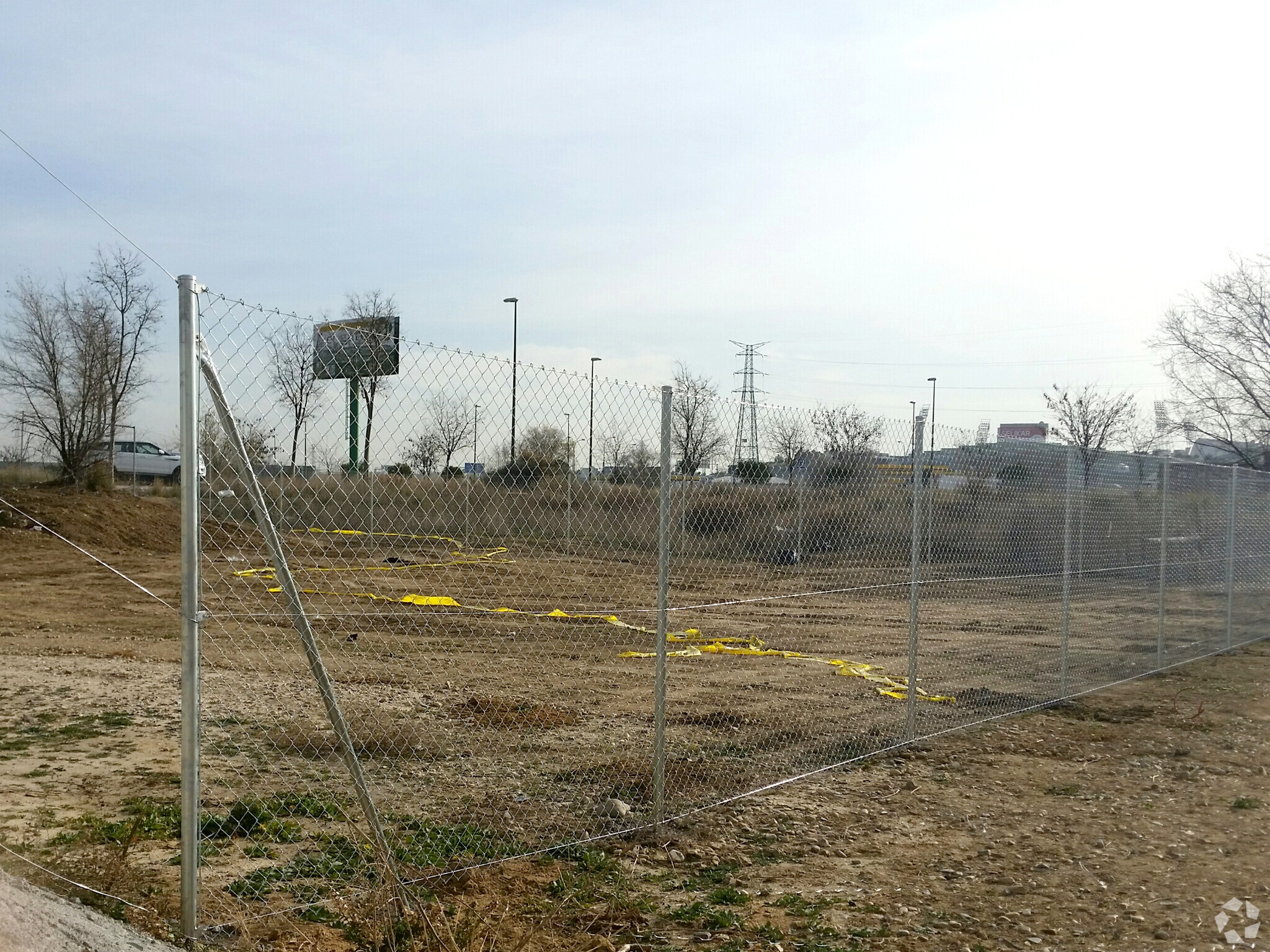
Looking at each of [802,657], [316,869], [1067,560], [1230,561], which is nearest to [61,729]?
[316,869]

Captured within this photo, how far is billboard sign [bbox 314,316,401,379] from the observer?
3812 millimetres

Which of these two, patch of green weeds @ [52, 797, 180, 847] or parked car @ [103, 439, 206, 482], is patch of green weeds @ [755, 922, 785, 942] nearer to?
patch of green weeds @ [52, 797, 180, 847]

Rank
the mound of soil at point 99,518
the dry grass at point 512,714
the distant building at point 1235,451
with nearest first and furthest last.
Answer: the dry grass at point 512,714
the mound of soil at point 99,518
the distant building at point 1235,451

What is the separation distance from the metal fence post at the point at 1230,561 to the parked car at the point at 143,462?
2838 centimetres

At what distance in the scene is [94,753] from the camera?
6344mm

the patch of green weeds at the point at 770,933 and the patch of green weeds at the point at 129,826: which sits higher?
the patch of green weeds at the point at 129,826

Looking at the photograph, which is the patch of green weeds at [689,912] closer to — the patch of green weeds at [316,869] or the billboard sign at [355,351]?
the patch of green weeds at [316,869]

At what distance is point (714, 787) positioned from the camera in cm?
598

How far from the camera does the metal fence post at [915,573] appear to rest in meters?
6.85

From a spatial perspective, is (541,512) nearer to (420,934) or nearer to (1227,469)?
(420,934)

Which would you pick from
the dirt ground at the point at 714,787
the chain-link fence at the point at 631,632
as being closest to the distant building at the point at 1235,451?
the chain-link fence at the point at 631,632

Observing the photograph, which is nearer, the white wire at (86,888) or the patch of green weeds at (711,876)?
the white wire at (86,888)

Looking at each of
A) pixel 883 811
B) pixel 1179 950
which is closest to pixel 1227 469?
pixel 883 811
